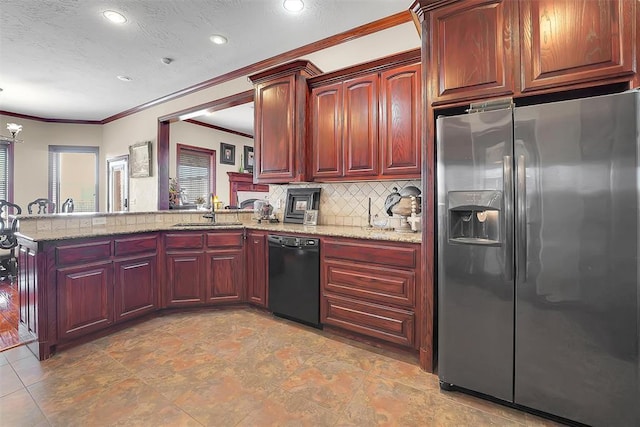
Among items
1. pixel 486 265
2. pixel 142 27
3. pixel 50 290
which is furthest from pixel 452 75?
pixel 50 290

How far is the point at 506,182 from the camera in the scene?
64.0 inches

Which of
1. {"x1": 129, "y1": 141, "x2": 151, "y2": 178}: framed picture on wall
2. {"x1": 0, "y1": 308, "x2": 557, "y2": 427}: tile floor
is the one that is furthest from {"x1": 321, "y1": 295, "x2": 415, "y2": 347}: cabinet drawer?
{"x1": 129, "y1": 141, "x2": 151, "y2": 178}: framed picture on wall

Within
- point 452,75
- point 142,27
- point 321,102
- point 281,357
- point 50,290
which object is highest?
point 142,27

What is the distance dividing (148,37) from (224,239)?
7.39 ft

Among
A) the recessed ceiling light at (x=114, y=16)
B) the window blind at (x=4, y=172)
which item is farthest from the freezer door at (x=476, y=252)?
the window blind at (x=4, y=172)

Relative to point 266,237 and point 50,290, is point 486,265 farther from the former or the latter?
point 50,290

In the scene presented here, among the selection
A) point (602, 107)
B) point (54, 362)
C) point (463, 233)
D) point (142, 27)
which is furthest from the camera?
point (142, 27)

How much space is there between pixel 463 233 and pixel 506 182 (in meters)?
0.37

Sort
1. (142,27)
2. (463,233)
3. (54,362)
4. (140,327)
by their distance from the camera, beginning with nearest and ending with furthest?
(463,233)
(54,362)
(140,327)
(142,27)

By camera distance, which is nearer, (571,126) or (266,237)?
(571,126)

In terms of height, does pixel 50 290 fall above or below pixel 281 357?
above

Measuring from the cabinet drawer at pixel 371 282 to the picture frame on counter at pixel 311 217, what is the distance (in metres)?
0.76

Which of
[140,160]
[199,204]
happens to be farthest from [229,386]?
[140,160]

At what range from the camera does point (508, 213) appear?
1.63 metres
